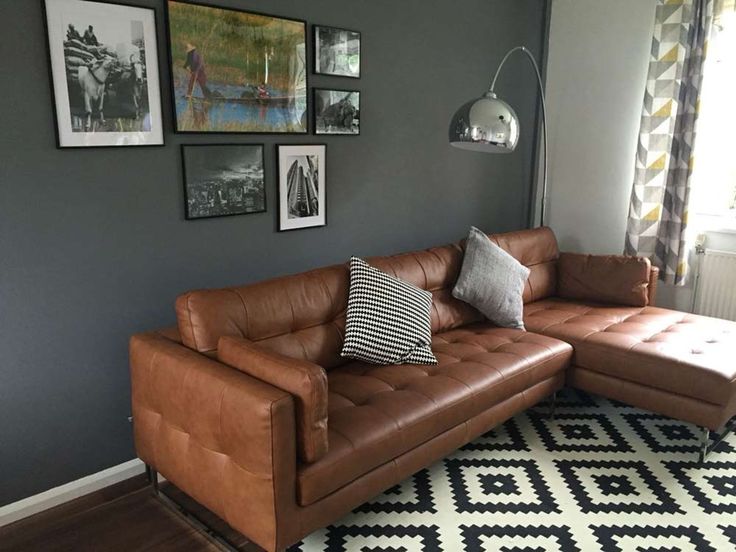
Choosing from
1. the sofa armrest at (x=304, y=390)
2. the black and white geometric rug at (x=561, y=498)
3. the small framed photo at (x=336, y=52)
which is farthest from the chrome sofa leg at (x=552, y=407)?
the small framed photo at (x=336, y=52)

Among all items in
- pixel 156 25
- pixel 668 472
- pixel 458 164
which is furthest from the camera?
pixel 458 164

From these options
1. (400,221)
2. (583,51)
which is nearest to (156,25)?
(400,221)

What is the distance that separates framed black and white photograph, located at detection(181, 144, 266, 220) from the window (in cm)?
263

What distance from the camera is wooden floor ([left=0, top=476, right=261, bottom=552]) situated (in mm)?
2164

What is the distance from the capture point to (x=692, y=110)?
12.0 ft

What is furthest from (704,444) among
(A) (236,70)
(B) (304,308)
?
(A) (236,70)

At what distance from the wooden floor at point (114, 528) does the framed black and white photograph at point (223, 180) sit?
46.6 inches

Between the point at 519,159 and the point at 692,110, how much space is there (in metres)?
1.19

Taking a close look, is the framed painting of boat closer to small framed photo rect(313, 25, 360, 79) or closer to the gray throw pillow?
small framed photo rect(313, 25, 360, 79)

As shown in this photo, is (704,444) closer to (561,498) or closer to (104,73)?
(561,498)

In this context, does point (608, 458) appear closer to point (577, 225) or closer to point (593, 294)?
point (593, 294)

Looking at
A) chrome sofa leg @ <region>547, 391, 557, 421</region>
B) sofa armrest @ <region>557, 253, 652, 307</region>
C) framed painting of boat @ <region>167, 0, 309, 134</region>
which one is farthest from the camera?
sofa armrest @ <region>557, 253, 652, 307</region>

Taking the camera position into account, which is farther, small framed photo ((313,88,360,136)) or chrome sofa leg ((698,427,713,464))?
small framed photo ((313,88,360,136))

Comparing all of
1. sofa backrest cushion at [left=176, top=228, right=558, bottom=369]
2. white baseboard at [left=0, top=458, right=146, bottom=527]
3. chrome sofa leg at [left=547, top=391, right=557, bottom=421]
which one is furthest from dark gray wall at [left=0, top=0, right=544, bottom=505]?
chrome sofa leg at [left=547, top=391, right=557, bottom=421]
